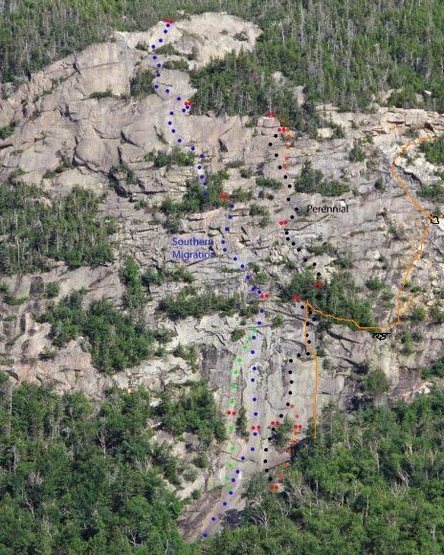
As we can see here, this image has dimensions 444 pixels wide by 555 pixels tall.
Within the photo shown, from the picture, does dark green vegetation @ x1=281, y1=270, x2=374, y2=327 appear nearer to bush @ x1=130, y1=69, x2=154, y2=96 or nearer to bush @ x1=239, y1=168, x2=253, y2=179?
bush @ x1=239, y1=168, x2=253, y2=179

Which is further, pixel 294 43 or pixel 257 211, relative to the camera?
pixel 294 43

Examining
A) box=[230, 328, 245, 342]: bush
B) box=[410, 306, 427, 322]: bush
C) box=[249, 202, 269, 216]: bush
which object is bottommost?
box=[230, 328, 245, 342]: bush

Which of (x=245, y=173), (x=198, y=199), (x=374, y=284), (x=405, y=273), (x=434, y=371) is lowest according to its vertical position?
(x=434, y=371)

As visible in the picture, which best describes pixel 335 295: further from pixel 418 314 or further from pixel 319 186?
pixel 319 186

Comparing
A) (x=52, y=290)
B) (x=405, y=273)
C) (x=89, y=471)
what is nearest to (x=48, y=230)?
(x=52, y=290)

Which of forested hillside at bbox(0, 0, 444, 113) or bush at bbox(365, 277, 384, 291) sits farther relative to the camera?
forested hillside at bbox(0, 0, 444, 113)

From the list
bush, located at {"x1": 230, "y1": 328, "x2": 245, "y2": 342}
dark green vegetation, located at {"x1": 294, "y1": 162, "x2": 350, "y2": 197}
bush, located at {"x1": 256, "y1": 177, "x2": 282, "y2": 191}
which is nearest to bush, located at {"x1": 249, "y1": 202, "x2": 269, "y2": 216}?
bush, located at {"x1": 256, "y1": 177, "x2": 282, "y2": 191}

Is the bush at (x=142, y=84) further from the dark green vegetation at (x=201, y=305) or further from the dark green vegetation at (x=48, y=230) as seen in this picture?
the dark green vegetation at (x=201, y=305)

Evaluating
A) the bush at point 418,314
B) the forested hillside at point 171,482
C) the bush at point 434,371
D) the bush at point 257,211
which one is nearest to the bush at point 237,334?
the forested hillside at point 171,482
